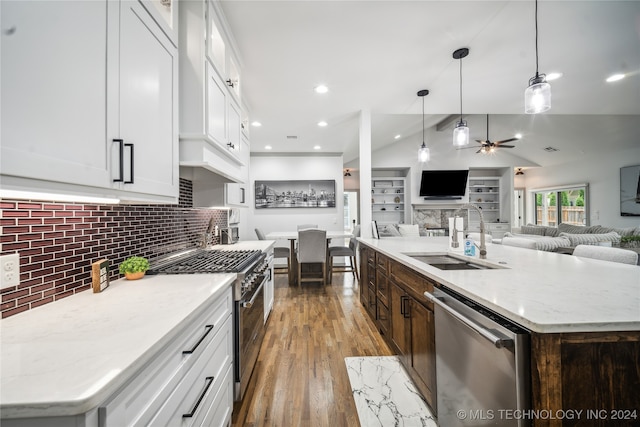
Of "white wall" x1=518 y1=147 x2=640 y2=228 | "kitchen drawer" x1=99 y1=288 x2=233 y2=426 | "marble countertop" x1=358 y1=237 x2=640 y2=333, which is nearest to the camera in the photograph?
"kitchen drawer" x1=99 y1=288 x2=233 y2=426

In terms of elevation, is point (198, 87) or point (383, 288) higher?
point (198, 87)

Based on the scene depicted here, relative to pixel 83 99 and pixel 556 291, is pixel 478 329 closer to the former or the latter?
pixel 556 291

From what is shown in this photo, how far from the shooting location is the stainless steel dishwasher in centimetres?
86

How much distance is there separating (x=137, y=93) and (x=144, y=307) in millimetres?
861

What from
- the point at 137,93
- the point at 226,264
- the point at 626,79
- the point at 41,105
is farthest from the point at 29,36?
the point at 626,79

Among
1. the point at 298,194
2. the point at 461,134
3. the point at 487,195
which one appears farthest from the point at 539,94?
the point at 487,195

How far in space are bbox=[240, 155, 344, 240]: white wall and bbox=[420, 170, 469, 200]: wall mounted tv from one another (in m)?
2.67

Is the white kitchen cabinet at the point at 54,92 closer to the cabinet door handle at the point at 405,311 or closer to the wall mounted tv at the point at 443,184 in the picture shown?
the cabinet door handle at the point at 405,311

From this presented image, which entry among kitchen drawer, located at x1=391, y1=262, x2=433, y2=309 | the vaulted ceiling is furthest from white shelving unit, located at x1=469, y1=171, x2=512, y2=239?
kitchen drawer, located at x1=391, y1=262, x2=433, y2=309

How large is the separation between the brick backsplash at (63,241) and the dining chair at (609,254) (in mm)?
3056

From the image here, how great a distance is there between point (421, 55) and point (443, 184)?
5435mm

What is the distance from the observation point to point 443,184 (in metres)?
7.23

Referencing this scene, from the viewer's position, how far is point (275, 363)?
7.08ft

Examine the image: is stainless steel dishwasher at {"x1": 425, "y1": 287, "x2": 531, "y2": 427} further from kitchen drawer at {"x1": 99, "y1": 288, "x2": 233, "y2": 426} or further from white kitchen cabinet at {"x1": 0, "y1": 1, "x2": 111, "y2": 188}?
white kitchen cabinet at {"x1": 0, "y1": 1, "x2": 111, "y2": 188}
